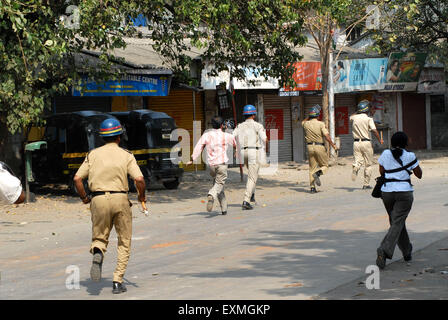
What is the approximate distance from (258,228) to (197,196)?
6685 millimetres

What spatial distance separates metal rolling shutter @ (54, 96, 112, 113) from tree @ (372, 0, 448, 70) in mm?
10524

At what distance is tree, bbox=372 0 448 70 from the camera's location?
30.2m

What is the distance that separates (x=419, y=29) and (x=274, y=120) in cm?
681

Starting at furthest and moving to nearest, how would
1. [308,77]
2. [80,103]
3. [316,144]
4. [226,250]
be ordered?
[308,77] → [80,103] → [316,144] → [226,250]

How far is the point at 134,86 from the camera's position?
2233cm

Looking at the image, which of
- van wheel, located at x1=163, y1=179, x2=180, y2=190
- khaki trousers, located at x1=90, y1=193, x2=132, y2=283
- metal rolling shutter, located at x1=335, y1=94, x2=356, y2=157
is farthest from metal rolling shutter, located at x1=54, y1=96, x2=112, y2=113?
khaki trousers, located at x1=90, y1=193, x2=132, y2=283

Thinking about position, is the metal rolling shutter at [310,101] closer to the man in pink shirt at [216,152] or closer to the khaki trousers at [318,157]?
the khaki trousers at [318,157]

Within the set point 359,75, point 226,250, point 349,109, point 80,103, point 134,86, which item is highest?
point 359,75

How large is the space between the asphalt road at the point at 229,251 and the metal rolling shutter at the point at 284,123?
13.7 meters

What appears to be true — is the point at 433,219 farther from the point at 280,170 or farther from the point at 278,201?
the point at 280,170

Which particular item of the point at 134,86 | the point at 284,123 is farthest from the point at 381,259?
the point at 284,123

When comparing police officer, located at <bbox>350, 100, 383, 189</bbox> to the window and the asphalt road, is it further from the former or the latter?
the window

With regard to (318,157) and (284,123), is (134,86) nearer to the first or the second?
(318,157)
